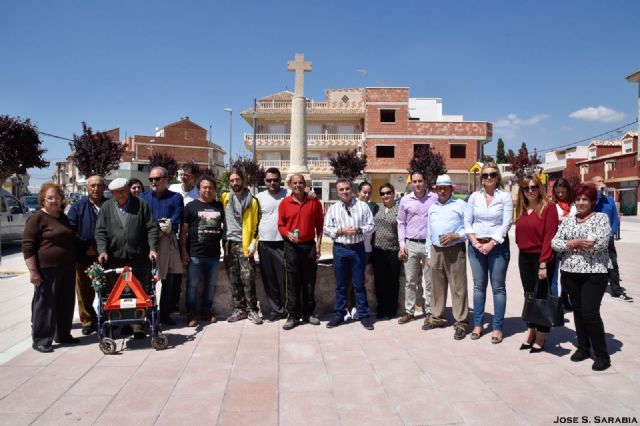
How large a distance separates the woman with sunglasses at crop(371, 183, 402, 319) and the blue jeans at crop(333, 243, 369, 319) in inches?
13.5

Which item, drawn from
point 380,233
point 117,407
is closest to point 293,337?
point 380,233

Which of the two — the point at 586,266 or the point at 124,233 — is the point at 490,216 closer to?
the point at 586,266

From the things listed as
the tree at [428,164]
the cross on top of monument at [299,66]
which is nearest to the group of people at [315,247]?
the cross on top of monument at [299,66]

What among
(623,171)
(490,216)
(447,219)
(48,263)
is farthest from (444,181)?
(623,171)

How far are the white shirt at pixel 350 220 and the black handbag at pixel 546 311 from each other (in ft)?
6.69

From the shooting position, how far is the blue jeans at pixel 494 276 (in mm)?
5094

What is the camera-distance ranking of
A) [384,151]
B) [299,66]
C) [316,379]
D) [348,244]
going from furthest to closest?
[384,151]
[299,66]
[348,244]
[316,379]

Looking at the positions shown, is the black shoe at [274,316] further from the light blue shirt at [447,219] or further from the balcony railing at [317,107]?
the balcony railing at [317,107]

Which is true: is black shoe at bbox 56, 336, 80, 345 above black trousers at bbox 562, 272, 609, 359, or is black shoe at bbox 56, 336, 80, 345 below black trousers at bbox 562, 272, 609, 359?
below

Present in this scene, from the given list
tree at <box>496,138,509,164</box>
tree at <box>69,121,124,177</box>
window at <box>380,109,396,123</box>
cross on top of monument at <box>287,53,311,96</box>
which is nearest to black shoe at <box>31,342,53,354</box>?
cross on top of monument at <box>287,53,311,96</box>

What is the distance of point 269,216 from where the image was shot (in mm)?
5934

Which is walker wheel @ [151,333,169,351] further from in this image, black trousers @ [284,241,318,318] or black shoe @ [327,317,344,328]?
black shoe @ [327,317,344,328]

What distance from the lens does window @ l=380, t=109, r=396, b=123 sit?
36.9 m

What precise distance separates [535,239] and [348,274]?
225 centimetres
